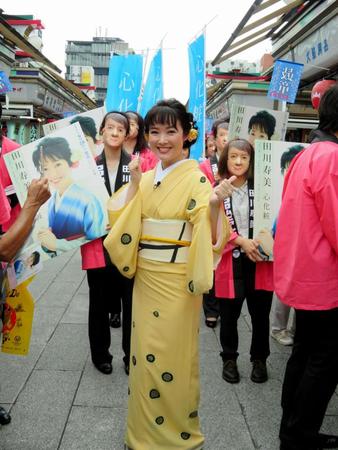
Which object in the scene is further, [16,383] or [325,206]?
[16,383]

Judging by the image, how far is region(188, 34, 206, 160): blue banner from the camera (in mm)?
4344

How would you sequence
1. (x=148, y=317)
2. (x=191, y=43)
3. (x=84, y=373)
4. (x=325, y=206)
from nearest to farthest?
(x=325, y=206) < (x=148, y=317) < (x=84, y=373) < (x=191, y=43)

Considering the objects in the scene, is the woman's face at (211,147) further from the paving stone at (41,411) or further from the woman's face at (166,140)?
the paving stone at (41,411)

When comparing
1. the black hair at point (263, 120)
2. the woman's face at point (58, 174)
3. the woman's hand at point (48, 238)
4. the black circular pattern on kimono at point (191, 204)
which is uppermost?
the black hair at point (263, 120)

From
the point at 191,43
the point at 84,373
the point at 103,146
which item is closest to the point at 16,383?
the point at 84,373

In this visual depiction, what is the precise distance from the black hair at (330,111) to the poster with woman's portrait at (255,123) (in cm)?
144

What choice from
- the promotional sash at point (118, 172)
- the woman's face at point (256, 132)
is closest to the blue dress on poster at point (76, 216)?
the promotional sash at point (118, 172)

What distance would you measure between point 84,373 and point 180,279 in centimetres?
152

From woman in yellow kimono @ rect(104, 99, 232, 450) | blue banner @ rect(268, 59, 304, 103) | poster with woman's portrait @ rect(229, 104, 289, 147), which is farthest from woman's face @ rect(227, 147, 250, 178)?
blue banner @ rect(268, 59, 304, 103)

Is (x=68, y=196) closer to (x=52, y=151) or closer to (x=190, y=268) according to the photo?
(x=52, y=151)

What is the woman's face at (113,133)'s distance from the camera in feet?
10.3

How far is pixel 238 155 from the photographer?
308 centimetres

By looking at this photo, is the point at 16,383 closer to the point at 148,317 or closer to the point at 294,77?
the point at 148,317

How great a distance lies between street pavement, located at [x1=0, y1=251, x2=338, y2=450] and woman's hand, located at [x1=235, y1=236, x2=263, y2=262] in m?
0.95
